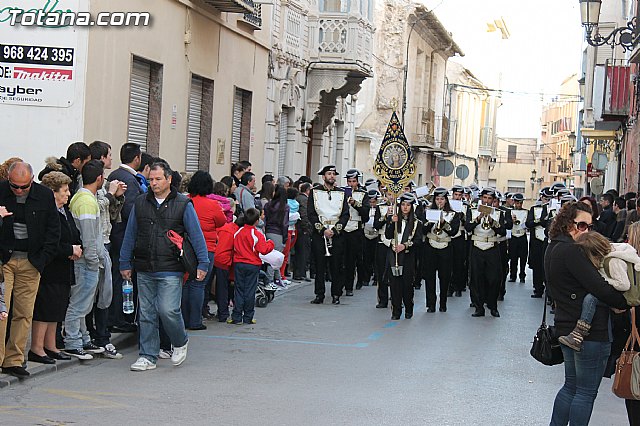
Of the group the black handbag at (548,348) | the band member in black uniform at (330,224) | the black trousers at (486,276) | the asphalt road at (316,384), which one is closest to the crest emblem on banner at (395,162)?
the band member in black uniform at (330,224)

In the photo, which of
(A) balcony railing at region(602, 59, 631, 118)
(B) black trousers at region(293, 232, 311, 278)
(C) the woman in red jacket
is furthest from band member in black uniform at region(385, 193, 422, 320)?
(A) balcony railing at region(602, 59, 631, 118)

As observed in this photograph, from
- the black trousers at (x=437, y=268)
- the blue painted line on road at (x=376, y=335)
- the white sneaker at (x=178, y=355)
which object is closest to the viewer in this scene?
the white sneaker at (x=178, y=355)

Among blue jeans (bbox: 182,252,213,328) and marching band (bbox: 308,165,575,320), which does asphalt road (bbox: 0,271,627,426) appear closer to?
blue jeans (bbox: 182,252,213,328)

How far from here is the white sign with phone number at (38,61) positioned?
48.8 feet

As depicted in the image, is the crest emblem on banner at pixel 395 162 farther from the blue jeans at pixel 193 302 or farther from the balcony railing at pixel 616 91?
the balcony railing at pixel 616 91

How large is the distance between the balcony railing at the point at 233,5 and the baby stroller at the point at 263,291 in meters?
6.09

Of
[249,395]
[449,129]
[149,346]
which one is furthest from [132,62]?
[449,129]

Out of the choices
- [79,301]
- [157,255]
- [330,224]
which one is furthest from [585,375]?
[330,224]

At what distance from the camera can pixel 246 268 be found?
14172 mm

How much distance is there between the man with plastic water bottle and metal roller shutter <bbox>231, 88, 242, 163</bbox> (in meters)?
13.2

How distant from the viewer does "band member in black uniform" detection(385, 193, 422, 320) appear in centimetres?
1611

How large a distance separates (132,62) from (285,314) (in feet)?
15.8

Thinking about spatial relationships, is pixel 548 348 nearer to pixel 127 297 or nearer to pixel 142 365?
pixel 142 365

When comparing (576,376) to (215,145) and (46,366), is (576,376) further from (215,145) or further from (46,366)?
(215,145)
